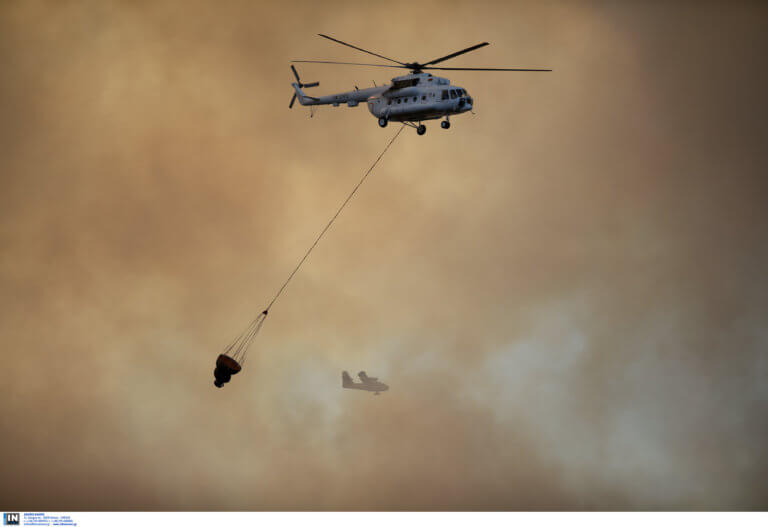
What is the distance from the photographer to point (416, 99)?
64.4 ft

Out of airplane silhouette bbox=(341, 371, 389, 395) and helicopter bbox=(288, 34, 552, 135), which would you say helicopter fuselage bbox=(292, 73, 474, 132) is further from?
airplane silhouette bbox=(341, 371, 389, 395)

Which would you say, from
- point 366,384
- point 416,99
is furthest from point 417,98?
point 366,384

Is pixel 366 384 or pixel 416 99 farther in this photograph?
pixel 366 384

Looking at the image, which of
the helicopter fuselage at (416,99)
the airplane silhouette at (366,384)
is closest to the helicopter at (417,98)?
the helicopter fuselage at (416,99)

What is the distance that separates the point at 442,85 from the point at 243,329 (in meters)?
13.1

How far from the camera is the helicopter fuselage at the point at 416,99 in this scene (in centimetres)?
1919

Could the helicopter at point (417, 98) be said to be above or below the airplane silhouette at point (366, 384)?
above

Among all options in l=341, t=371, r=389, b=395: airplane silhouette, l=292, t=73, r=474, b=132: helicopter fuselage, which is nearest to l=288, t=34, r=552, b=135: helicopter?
l=292, t=73, r=474, b=132: helicopter fuselage

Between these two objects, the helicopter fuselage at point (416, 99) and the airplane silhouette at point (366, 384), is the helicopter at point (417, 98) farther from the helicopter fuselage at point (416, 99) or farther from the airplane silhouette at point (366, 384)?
the airplane silhouette at point (366, 384)

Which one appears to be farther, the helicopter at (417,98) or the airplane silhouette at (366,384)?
the airplane silhouette at (366,384)

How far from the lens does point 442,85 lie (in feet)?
63.5

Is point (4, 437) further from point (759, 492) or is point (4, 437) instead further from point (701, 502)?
point (759, 492)

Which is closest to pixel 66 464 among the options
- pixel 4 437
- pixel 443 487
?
pixel 4 437

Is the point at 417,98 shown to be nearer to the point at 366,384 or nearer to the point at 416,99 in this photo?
the point at 416,99
